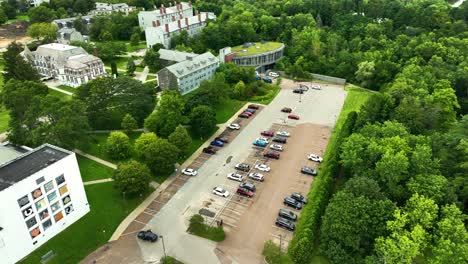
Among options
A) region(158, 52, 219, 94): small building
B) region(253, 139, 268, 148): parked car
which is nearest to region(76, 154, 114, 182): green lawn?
region(253, 139, 268, 148): parked car

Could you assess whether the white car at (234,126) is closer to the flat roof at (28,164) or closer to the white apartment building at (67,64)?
the flat roof at (28,164)

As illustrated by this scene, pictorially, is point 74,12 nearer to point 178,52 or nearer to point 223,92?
point 178,52

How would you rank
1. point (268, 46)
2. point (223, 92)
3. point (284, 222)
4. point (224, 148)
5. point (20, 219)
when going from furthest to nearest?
point (268, 46) → point (223, 92) → point (224, 148) → point (284, 222) → point (20, 219)

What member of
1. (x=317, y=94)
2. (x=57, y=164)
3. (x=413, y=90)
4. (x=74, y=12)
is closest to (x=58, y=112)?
(x=57, y=164)

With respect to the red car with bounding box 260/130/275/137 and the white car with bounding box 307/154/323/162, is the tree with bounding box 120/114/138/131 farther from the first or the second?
the white car with bounding box 307/154/323/162

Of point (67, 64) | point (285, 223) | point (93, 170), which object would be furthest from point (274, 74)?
point (285, 223)

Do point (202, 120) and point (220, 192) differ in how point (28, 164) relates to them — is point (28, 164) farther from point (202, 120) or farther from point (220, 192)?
point (202, 120)
